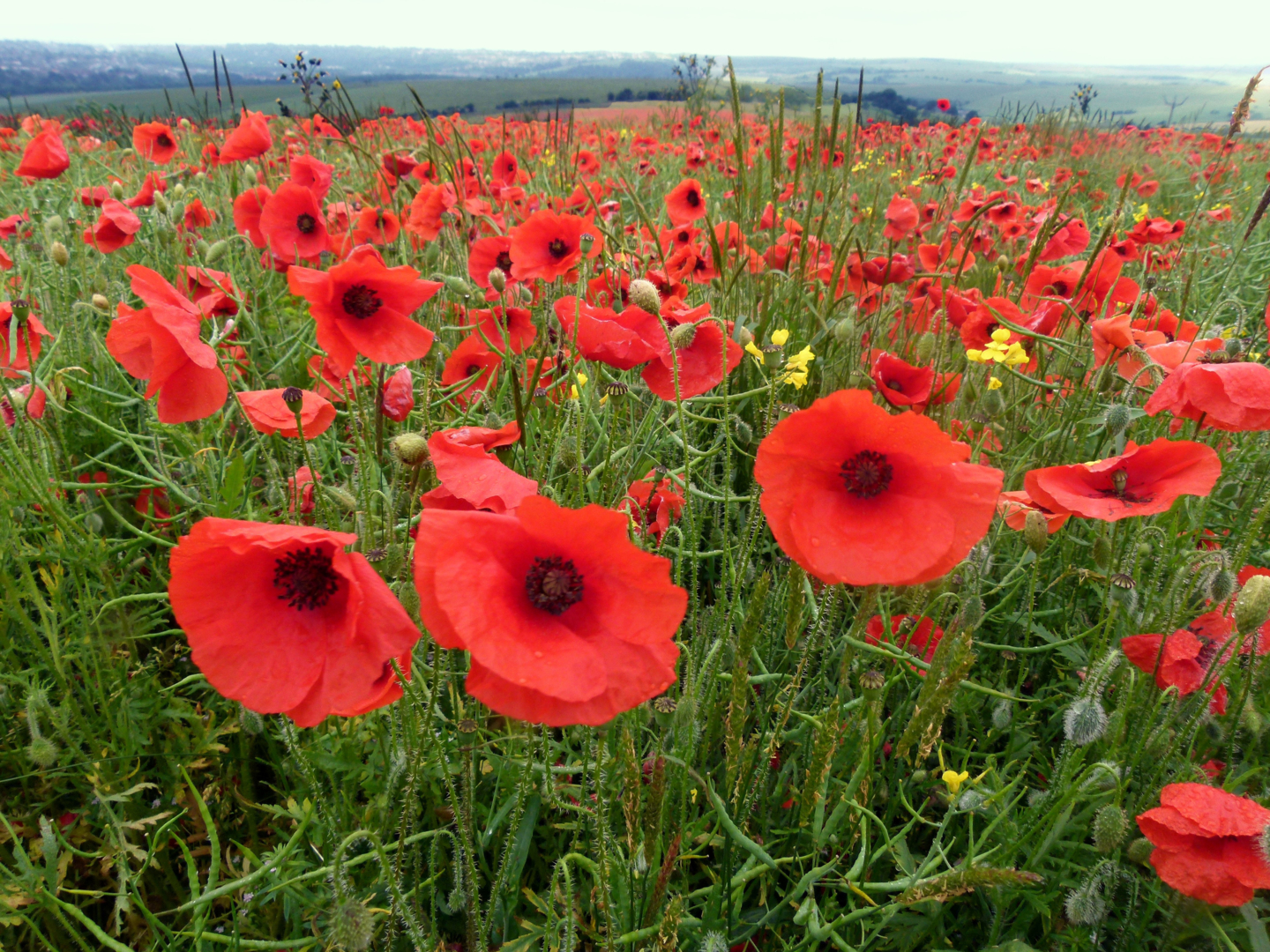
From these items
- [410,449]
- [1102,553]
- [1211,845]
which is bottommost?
[1211,845]

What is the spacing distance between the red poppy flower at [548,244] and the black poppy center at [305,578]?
58.1 inches

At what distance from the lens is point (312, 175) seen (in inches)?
112

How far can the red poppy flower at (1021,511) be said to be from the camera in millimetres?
1483

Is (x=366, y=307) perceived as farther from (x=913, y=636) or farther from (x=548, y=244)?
(x=913, y=636)

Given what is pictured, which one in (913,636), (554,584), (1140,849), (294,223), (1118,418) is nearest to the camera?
(554,584)

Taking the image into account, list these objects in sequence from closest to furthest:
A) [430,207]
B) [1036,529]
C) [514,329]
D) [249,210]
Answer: [1036,529] < [514,329] < [249,210] < [430,207]

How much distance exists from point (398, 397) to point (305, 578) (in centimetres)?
92

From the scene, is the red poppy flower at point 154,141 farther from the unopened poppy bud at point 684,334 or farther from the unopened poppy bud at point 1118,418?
the unopened poppy bud at point 1118,418

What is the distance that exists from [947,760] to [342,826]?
134 centimetres

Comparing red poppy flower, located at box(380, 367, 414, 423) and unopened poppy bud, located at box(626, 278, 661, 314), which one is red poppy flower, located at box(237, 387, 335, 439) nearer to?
red poppy flower, located at box(380, 367, 414, 423)

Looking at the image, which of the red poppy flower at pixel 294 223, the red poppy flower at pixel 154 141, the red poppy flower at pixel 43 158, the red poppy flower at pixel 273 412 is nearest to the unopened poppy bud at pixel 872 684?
the red poppy flower at pixel 273 412

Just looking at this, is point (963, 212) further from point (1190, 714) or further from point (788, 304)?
point (1190, 714)

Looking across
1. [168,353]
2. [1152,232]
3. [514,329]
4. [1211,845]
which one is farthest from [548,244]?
[1152,232]

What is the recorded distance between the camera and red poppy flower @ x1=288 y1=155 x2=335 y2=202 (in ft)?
9.04
